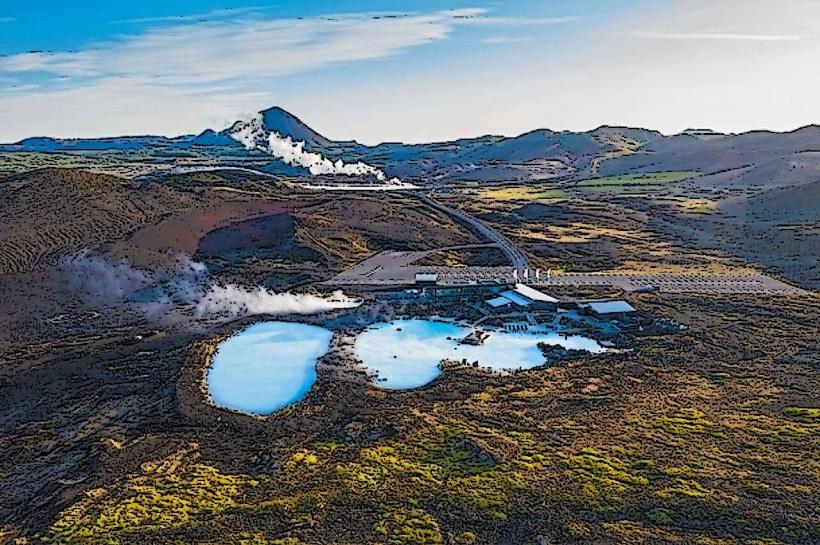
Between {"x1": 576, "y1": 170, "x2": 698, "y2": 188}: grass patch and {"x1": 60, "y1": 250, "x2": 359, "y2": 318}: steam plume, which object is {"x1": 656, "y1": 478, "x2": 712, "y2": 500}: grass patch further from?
{"x1": 576, "y1": 170, "x2": 698, "y2": 188}: grass patch

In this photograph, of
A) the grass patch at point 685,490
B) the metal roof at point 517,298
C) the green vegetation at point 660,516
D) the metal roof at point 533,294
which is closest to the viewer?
the green vegetation at point 660,516

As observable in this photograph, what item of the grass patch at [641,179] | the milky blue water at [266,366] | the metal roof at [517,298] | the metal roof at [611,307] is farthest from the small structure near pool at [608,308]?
the grass patch at [641,179]

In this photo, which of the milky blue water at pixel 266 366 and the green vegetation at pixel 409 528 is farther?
the milky blue water at pixel 266 366

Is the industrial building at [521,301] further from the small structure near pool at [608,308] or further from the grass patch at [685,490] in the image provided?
the grass patch at [685,490]

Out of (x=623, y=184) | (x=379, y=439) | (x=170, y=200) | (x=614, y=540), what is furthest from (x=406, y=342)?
(x=623, y=184)

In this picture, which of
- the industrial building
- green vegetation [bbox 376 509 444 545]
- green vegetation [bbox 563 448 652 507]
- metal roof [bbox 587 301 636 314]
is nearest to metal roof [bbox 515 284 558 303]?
the industrial building
